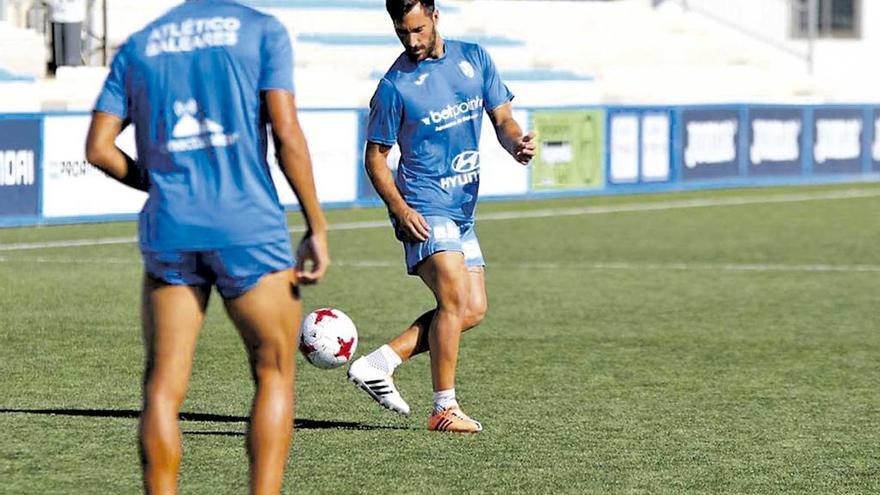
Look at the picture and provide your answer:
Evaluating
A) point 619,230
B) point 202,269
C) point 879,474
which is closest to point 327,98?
point 619,230

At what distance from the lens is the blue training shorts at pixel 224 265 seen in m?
5.61

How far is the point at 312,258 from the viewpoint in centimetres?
557

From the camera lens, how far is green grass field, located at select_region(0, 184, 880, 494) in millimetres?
7559

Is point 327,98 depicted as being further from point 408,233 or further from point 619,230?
point 408,233

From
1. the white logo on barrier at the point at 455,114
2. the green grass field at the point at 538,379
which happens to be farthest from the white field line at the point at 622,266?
the white logo on barrier at the point at 455,114

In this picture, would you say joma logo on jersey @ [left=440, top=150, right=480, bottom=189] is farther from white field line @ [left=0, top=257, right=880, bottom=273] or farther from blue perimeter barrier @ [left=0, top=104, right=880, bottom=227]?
blue perimeter barrier @ [left=0, top=104, right=880, bottom=227]

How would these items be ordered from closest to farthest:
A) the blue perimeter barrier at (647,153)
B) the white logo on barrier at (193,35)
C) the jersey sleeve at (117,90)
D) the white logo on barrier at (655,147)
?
the white logo on barrier at (193,35) → the jersey sleeve at (117,90) → the blue perimeter barrier at (647,153) → the white logo on barrier at (655,147)

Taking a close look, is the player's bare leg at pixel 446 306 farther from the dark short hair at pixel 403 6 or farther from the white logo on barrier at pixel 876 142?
the white logo on barrier at pixel 876 142

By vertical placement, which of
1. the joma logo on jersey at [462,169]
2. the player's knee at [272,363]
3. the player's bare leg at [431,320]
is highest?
the joma logo on jersey at [462,169]

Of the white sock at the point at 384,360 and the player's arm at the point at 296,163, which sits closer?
the player's arm at the point at 296,163

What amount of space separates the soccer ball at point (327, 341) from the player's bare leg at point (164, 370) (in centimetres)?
312

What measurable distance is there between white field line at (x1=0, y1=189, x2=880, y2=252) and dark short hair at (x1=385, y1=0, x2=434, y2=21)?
33.6 ft

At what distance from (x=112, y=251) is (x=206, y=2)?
40.6 feet

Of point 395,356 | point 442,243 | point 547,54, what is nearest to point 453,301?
point 442,243
